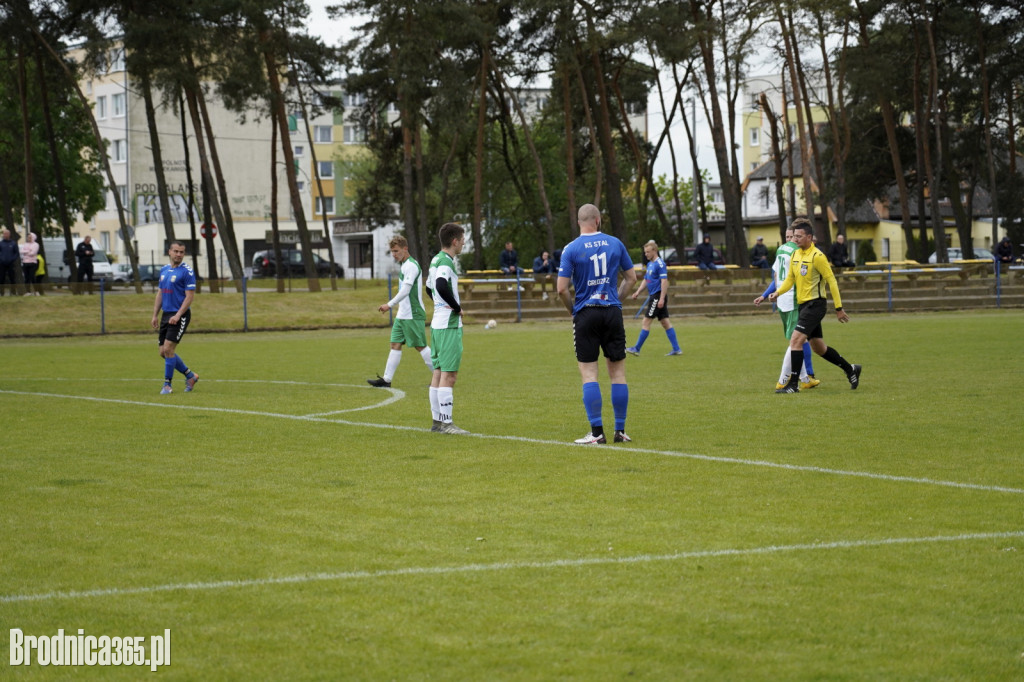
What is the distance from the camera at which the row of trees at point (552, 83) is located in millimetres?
40156

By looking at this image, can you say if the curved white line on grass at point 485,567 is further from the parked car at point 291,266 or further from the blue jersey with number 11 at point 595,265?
the parked car at point 291,266

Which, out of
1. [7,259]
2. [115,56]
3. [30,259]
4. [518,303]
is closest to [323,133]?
[115,56]

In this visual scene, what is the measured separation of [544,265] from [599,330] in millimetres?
30666

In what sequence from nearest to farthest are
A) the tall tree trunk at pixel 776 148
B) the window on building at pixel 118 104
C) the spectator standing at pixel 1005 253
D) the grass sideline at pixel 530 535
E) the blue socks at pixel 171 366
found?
the grass sideline at pixel 530 535 < the blue socks at pixel 171 366 < the spectator standing at pixel 1005 253 < the tall tree trunk at pixel 776 148 < the window on building at pixel 118 104

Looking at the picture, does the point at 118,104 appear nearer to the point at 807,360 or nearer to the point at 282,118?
the point at 282,118

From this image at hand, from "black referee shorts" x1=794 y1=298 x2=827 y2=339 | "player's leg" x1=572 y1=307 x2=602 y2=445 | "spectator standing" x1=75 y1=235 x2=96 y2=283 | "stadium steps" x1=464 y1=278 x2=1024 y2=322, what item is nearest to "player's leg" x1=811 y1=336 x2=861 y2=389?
"black referee shorts" x1=794 y1=298 x2=827 y2=339

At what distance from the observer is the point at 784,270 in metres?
15.2

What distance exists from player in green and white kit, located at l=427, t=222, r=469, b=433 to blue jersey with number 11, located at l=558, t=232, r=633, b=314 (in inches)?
52.5

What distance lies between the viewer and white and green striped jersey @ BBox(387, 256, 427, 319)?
1509cm

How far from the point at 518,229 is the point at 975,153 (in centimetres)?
2185

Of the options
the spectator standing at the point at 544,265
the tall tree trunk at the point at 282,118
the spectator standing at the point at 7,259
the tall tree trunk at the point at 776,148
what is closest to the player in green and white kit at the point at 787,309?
the spectator standing at the point at 544,265

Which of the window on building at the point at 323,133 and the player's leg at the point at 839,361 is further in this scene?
the window on building at the point at 323,133

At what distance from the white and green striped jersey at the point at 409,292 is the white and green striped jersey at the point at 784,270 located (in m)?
4.37

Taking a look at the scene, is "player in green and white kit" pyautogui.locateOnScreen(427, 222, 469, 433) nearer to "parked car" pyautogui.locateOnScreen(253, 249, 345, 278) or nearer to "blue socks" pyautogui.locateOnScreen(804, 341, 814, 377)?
"blue socks" pyautogui.locateOnScreen(804, 341, 814, 377)
